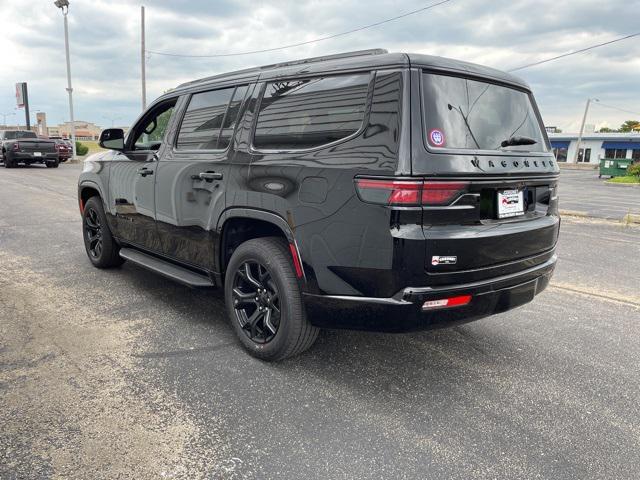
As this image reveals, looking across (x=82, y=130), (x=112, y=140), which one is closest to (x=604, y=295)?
(x=112, y=140)

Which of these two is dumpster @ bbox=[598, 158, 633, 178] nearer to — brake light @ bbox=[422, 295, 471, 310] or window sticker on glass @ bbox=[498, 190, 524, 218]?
window sticker on glass @ bbox=[498, 190, 524, 218]

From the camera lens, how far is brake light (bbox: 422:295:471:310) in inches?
99.8

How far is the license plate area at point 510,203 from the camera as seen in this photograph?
2.78 meters

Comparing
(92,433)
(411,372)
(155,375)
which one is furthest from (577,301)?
(92,433)

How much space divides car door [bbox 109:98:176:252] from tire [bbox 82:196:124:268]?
0.25 m

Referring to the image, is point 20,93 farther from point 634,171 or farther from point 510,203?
point 510,203

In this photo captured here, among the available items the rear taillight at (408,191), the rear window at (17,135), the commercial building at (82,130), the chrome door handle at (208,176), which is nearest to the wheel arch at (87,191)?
the chrome door handle at (208,176)

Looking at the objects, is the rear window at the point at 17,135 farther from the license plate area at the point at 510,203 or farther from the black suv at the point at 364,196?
the license plate area at the point at 510,203

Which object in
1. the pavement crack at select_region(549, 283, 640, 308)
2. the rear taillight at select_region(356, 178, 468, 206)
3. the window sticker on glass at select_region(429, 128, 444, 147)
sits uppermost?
the window sticker on glass at select_region(429, 128, 444, 147)

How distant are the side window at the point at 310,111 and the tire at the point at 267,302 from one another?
2.23 feet

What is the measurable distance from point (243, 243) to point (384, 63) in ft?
4.86

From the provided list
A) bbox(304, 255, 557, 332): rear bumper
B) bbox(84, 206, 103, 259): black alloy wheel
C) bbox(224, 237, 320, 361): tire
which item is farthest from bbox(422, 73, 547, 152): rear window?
bbox(84, 206, 103, 259): black alloy wheel

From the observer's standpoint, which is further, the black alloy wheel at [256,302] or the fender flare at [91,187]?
the fender flare at [91,187]

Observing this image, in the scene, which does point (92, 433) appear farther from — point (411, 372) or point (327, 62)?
point (327, 62)
